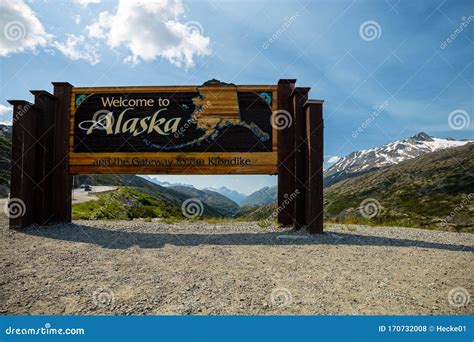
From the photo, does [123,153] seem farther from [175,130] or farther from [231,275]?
[231,275]

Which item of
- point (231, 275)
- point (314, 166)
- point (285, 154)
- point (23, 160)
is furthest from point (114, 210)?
point (231, 275)

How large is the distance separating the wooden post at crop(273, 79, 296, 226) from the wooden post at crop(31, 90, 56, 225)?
399 inches

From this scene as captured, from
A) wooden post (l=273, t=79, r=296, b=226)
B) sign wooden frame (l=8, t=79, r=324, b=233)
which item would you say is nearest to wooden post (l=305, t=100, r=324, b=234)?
sign wooden frame (l=8, t=79, r=324, b=233)

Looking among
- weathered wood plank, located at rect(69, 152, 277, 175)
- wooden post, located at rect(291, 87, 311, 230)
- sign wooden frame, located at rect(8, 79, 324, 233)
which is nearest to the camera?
sign wooden frame, located at rect(8, 79, 324, 233)

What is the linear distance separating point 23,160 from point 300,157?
38.1ft

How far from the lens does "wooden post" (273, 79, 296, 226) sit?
13.1 meters

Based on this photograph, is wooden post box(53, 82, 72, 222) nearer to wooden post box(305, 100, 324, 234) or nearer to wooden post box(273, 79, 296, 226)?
wooden post box(273, 79, 296, 226)

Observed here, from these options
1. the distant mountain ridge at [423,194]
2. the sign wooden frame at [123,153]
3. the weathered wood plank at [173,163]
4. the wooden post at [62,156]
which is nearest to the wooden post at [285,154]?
the sign wooden frame at [123,153]

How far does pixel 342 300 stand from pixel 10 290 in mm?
6503

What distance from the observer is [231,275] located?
6.83 meters

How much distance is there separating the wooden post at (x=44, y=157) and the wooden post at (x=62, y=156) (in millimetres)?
176

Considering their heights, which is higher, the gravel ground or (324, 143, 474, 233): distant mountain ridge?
(324, 143, 474, 233): distant mountain ridge

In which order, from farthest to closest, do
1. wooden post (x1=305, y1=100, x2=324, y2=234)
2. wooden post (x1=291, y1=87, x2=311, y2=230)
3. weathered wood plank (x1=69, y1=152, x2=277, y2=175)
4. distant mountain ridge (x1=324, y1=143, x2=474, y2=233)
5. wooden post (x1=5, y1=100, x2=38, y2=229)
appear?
distant mountain ridge (x1=324, y1=143, x2=474, y2=233)
weathered wood plank (x1=69, y1=152, x2=277, y2=175)
wooden post (x1=291, y1=87, x2=311, y2=230)
wooden post (x1=5, y1=100, x2=38, y2=229)
wooden post (x1=305, y1=100, x2=324, y2=234)

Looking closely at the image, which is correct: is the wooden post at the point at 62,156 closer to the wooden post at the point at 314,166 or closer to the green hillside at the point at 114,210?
the green hillside at the point at 114,210
